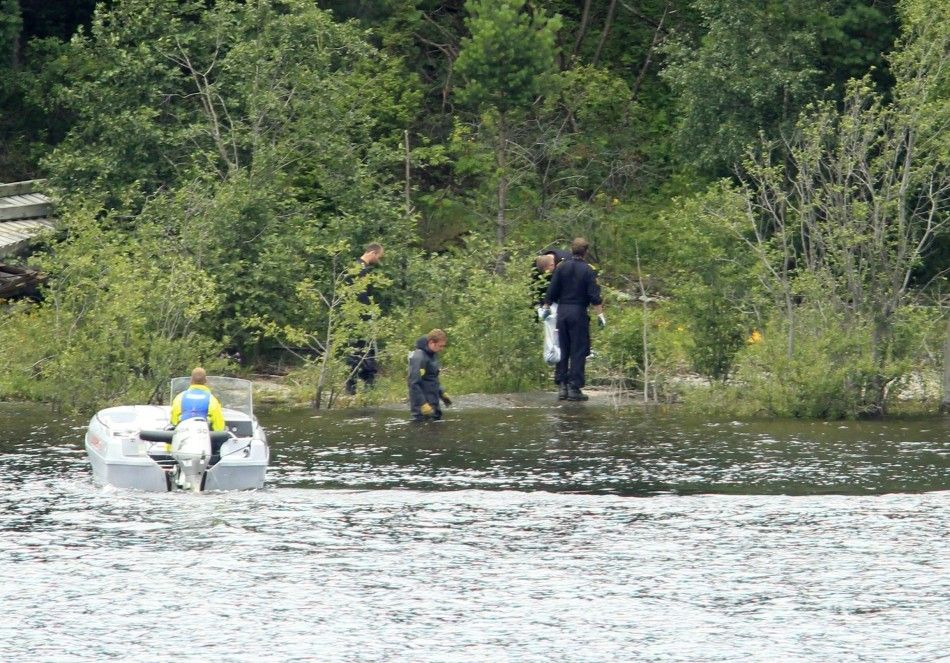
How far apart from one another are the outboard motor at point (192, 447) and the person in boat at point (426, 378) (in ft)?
15.6

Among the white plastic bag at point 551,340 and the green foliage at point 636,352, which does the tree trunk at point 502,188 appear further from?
the white plastic bag at point 551,340

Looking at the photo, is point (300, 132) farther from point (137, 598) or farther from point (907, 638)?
point (907, 638)

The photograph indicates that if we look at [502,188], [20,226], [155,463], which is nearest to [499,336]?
[502,188]

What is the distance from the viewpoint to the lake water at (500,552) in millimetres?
12602

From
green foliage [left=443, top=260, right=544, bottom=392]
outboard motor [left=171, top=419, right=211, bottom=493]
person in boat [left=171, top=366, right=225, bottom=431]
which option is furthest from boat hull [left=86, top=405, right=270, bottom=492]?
green foliage [left=443, top=260, right=544, bottom=392]

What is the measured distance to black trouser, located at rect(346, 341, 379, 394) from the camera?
23484mm

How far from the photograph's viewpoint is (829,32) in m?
31.7

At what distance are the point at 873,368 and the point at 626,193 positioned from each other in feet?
52.5

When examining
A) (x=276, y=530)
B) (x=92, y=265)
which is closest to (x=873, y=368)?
(x=276, y=530)

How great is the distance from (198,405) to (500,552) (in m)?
3.92

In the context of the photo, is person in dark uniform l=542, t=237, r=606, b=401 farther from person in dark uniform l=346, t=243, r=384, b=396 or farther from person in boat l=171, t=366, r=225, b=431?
person in boat l=171, t=366, r=225, b=431

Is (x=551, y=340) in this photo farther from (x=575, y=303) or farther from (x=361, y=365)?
(x=361, y=365)

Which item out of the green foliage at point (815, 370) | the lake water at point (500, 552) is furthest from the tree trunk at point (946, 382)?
the lake water at point (500, 552)

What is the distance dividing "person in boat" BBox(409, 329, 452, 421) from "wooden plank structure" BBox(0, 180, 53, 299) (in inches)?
276
